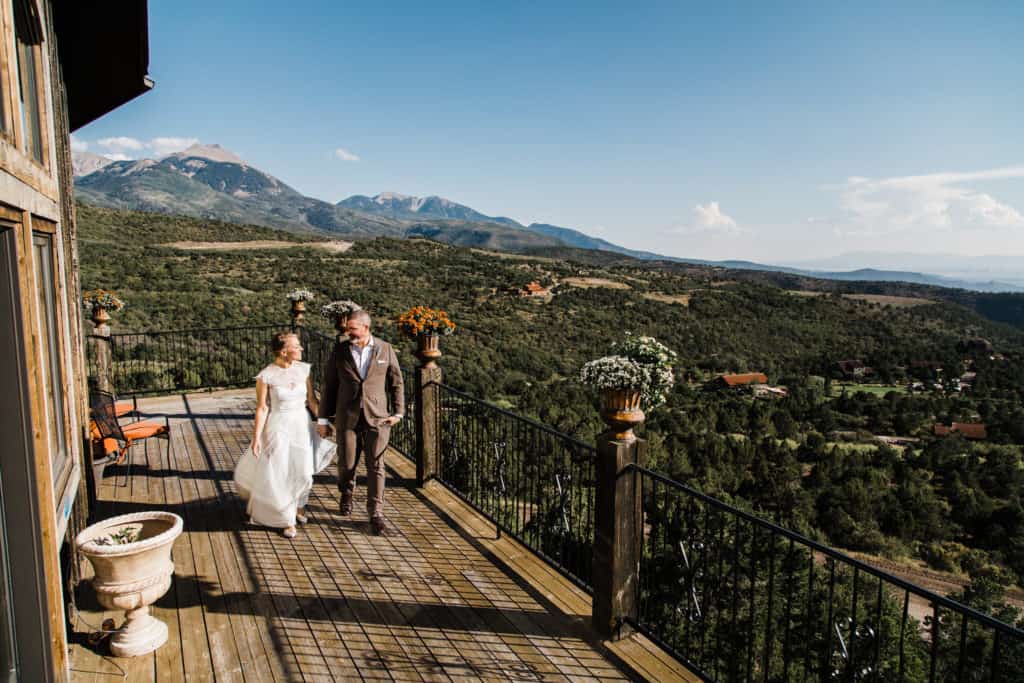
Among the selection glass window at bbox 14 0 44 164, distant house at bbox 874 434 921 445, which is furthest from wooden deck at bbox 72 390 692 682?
distant house at bbox 874 434 921 445

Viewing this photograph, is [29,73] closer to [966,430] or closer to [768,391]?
[768,391]

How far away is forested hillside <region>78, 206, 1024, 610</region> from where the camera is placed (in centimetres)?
2473

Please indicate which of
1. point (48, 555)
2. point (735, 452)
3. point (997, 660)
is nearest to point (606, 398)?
point (997, 660)

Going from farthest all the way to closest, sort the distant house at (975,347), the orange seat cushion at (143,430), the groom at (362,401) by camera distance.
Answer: the distant house at (975,347), the orange seat cushion at (143,430), the groom at (362,401)

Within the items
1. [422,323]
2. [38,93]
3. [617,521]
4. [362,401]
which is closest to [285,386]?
[362,401]

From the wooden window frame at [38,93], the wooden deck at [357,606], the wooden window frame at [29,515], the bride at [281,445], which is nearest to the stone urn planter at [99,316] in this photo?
the wooden deck at [357,606]

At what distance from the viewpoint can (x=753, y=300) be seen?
5981 cm

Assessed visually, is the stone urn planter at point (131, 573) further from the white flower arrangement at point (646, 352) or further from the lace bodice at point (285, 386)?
the white flower arrangement at point (646, 352)

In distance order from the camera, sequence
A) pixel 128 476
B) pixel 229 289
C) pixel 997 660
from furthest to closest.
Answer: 1. pixel 229 289
2. pixel 128 476
3. pixel 997 660

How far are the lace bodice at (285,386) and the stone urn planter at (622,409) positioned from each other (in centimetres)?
255

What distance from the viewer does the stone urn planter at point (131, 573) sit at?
10.3 ft

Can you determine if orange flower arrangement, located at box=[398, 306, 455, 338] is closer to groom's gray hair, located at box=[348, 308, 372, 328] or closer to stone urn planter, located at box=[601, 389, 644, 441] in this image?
groom's gray hair, located at box=[348, 308, 372, 328]

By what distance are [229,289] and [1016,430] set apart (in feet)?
150

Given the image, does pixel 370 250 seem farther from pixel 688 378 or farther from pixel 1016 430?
pixel 1016 430
